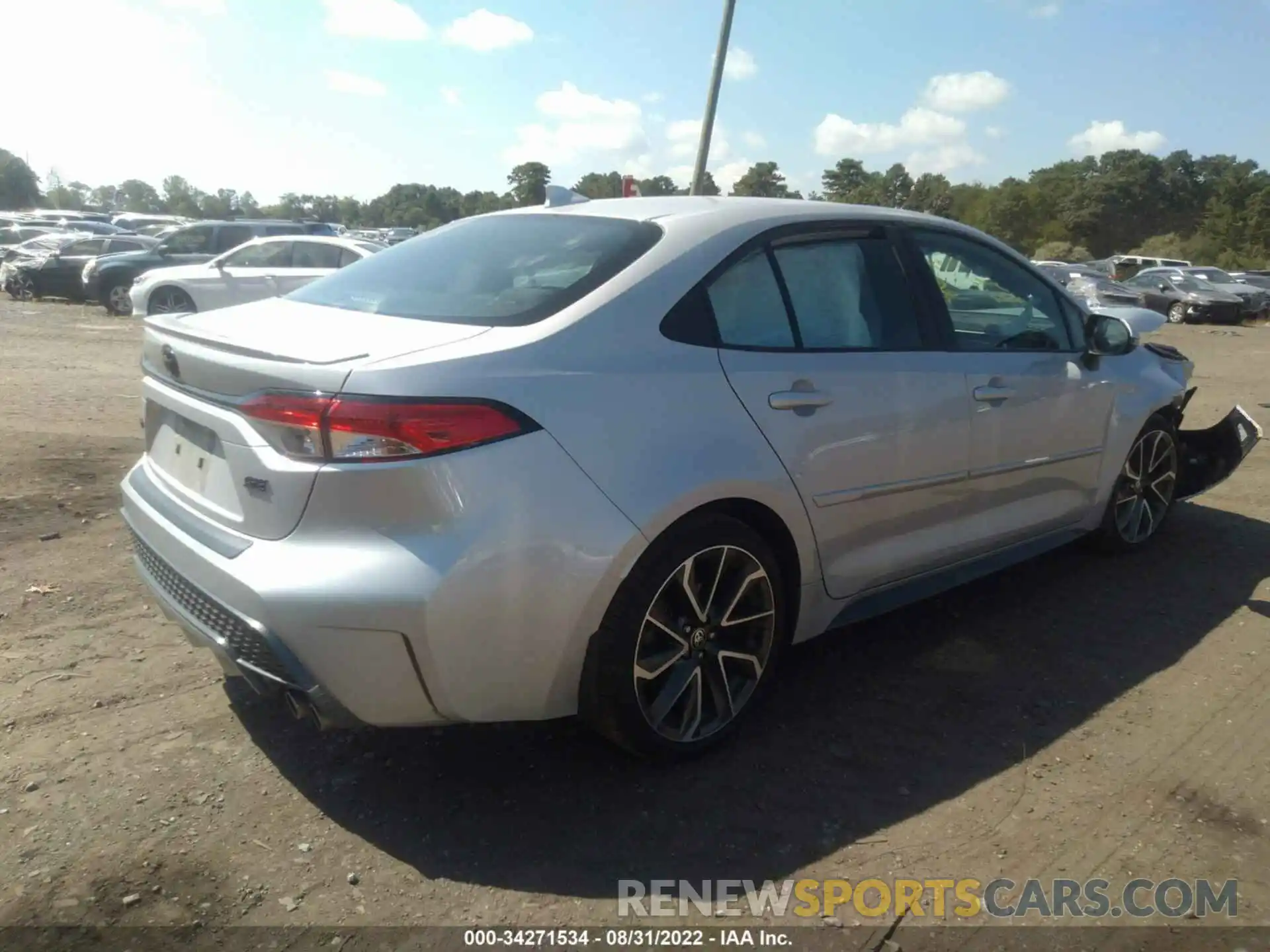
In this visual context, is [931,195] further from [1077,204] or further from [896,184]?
[1077,204]

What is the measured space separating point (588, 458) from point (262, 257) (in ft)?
43.7

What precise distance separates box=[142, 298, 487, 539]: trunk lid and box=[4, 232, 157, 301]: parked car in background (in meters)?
20.5

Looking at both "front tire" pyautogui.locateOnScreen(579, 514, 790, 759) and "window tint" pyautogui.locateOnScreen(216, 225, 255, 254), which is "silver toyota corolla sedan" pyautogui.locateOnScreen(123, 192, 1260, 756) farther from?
"window tint" pyautogui.locateOnScreen(216, 225, 255, 254)

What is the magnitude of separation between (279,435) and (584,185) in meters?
13.3

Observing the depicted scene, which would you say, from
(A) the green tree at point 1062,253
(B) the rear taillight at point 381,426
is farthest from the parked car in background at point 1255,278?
(B) the rear taillight at point 381,426

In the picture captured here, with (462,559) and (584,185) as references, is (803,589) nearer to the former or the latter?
(462,559)

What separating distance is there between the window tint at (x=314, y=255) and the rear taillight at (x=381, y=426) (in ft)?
40.5

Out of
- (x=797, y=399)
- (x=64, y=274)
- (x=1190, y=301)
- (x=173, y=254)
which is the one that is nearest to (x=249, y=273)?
(x=173, y=254)

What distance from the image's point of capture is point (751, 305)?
10.9 feet

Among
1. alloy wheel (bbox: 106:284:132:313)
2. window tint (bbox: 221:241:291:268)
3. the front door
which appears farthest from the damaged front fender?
alloy wheel (bbox: 106:284:132:313)

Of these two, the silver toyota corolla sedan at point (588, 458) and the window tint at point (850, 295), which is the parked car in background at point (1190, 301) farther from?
the window tint at point (850, 295)

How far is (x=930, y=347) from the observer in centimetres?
383

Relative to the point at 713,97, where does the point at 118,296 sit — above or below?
below

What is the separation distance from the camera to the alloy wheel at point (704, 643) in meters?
3.01
